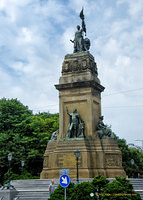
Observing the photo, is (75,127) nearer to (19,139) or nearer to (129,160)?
(19,139)

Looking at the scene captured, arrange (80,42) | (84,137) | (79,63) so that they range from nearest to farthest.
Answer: (84,137) < (79,63) < (80,42)

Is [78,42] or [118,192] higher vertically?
[78,42]

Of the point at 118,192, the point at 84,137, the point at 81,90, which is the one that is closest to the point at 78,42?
the point at 81,90

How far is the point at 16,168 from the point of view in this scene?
4234cm

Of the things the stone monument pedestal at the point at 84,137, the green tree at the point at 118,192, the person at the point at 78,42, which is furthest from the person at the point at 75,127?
the green tree at the point at 118,192

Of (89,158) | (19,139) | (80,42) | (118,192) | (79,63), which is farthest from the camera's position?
(19,139)

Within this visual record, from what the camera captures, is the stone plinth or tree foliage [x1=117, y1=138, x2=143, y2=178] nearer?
the stone plinth

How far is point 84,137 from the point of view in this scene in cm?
2664

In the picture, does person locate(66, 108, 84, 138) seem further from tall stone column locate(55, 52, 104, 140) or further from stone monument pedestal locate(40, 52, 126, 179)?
tall stone column locate(55, 52, 104, 140)

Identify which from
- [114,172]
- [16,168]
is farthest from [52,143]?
[16,168]

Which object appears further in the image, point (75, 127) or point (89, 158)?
point (75, 127)

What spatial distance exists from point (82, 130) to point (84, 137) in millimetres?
615

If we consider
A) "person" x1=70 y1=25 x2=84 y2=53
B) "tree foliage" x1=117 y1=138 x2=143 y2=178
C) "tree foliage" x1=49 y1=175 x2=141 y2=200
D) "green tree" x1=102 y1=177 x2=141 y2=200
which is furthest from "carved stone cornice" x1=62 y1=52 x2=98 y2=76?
"tree foliage" x1=117 y1=138 x2=143 y2=178

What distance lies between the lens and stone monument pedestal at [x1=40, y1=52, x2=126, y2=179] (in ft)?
83.9
